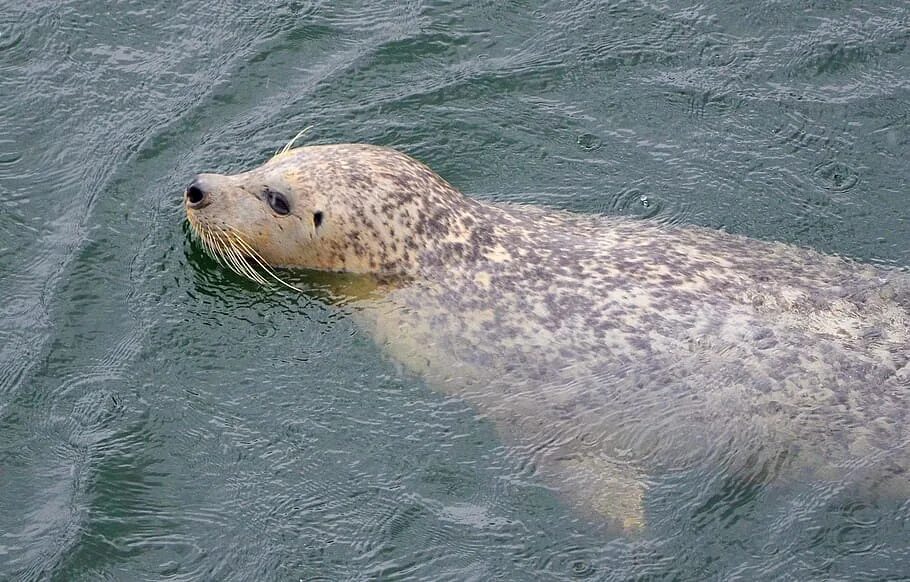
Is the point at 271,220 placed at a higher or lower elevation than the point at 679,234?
higher

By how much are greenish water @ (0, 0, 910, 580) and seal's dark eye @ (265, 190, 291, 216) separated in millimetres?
641

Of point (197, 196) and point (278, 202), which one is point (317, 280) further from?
point (197, 196)

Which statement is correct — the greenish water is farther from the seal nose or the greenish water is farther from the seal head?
the seal nose

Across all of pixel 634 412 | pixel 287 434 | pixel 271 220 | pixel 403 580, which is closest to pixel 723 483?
pixel 634 412

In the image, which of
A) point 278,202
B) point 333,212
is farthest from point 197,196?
point 333,212

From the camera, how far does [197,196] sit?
10531 millimetres

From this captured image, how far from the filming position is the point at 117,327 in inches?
415

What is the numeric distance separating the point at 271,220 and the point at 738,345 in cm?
338

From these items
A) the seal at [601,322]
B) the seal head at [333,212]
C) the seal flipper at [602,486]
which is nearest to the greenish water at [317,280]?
the seal flipper at [602,486]

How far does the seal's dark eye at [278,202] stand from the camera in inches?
409

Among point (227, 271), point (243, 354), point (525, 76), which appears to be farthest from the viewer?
point (525, 76)

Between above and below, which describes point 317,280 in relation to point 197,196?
below

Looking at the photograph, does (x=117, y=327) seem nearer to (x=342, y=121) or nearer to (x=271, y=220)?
(x=271, y=220)

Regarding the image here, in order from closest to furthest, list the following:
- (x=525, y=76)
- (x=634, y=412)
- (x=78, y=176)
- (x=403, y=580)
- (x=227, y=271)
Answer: (x=403, y=580), (x=634, y=412), (x=227, y=271), (x=78, y=176), (x=525, y=76)
